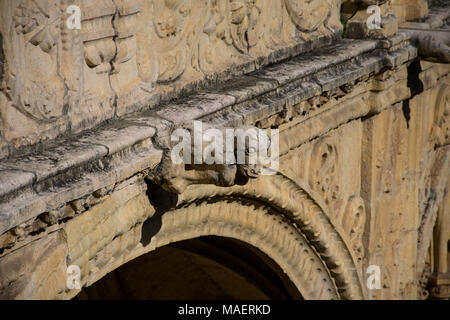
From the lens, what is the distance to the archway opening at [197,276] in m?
4.94

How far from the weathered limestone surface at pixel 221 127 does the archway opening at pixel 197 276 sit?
42 cm

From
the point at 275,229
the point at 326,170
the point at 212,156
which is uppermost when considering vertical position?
the point at 212,156

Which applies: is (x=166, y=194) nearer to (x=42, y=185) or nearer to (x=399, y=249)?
(x=42, y=185)

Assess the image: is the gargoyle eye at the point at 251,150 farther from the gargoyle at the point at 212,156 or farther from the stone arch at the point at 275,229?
the stone arch at the point at 275,229

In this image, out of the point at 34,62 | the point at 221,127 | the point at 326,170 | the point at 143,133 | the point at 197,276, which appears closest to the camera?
the point at 34,62

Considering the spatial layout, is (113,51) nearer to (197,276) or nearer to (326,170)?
(326,170)

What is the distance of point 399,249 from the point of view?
5152 millimetres

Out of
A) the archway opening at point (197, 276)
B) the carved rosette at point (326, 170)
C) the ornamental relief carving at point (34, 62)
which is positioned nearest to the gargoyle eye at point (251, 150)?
the ornamental relief carving at point (34, 62)

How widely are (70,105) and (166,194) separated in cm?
53

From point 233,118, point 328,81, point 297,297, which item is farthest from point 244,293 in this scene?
point 233,118

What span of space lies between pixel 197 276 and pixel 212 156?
8.85 ft

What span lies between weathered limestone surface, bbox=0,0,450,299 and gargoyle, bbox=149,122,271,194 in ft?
0.05

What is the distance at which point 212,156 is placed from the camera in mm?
2982

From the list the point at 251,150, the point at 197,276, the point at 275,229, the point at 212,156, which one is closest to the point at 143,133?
the point at 212,156
